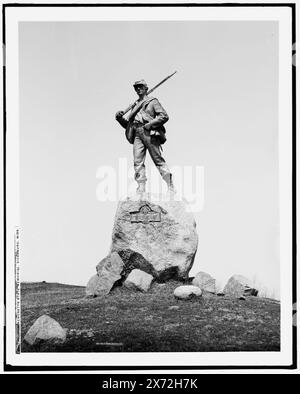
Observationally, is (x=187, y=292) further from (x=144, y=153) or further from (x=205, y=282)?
(x=144, y=153)

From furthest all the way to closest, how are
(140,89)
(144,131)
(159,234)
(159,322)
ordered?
(144,131)
(140,89)
(159,234)
(159,322)

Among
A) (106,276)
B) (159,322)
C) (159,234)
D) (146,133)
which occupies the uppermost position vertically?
(146,133)

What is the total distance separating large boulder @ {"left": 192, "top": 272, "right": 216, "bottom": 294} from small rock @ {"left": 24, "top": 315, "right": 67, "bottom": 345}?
11.8 feet

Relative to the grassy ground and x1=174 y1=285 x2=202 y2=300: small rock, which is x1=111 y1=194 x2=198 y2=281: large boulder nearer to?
the grassy ground

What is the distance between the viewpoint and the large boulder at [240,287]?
16469 mm

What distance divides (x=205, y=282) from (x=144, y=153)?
3246mm

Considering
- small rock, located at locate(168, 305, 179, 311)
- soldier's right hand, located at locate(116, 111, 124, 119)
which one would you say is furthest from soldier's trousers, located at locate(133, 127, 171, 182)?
small rock, located at locate(168, 305, 179, 311)

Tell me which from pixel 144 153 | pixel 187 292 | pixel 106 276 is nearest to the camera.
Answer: pixel 187 292

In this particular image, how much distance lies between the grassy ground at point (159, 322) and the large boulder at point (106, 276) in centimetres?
26

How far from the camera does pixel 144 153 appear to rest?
16797mm

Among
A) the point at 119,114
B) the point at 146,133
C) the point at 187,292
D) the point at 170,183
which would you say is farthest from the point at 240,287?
the point at 119,114

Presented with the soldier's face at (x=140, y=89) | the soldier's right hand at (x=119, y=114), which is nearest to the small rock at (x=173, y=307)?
the soldier's right hand at (x=119, y=114)

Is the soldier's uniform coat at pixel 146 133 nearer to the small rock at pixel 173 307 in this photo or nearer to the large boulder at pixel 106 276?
the large boulder at pixel 106 276
